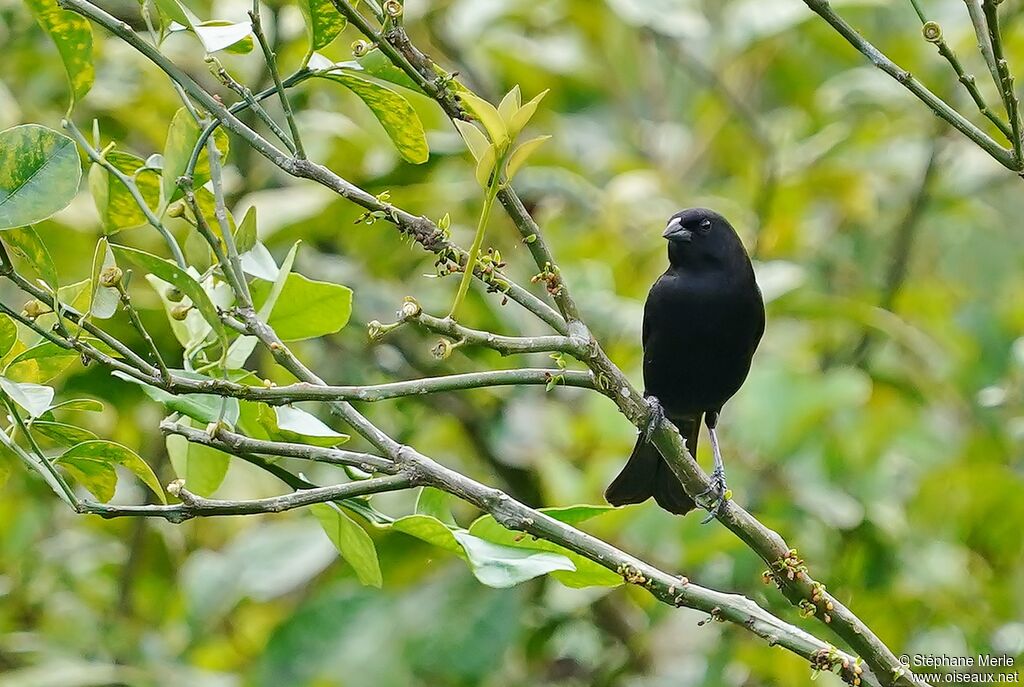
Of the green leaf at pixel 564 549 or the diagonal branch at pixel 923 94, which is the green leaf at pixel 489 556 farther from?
the diagonal branch at pixel 923 94

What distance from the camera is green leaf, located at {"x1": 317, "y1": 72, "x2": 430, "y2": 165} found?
64.0 inches

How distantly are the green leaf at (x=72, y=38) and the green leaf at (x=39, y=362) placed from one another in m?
0.30

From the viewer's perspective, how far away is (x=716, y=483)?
271 cm

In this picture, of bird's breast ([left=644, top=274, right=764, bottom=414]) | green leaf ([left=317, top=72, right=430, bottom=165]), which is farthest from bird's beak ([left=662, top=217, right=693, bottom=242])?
green leaf ([left=317, top=72, right=430, bottom=165])

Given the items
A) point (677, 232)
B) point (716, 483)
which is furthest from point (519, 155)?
point (677, 232)

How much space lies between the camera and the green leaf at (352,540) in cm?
164

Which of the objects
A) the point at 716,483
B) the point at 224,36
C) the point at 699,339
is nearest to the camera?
the point at 224,36

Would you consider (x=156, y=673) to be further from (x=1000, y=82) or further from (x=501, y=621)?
(x=1000, y=82)

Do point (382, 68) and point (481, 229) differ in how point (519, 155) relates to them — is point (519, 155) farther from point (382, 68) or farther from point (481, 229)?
point (382, 68)

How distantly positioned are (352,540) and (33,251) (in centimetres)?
52

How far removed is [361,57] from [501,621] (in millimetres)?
1860

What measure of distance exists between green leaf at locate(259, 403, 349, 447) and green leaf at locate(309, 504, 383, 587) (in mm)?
87

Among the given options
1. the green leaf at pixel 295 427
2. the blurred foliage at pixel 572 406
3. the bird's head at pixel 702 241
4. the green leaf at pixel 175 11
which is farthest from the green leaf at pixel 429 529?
the bird's head at pixel 702 241

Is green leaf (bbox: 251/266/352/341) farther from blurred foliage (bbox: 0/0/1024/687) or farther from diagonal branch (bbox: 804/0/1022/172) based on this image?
blurred foliage (bbox: 0/0/1024/687)
